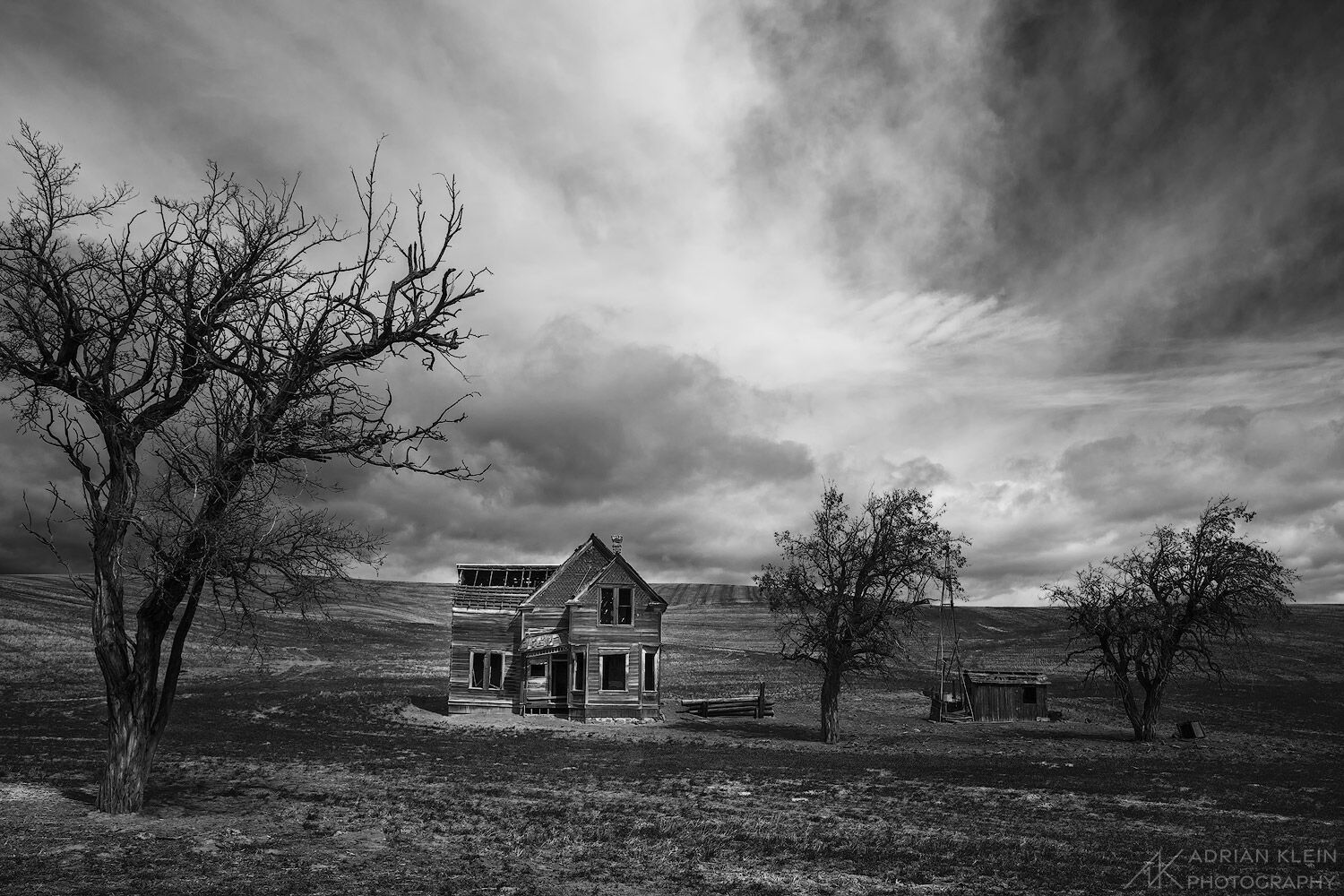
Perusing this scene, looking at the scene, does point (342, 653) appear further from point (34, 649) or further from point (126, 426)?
point (126, 426)

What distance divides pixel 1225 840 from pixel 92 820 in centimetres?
2051

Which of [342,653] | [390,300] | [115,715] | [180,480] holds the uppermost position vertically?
[390,300]

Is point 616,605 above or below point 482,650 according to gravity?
above

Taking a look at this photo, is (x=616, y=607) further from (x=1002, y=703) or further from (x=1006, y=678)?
(x=1006, y=678)

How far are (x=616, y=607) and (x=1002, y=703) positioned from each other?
72.9ft

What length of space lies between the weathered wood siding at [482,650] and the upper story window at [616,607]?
4.87 meters

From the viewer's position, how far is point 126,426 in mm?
14578

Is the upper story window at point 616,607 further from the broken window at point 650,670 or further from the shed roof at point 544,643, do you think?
the shed roof at point 544,643

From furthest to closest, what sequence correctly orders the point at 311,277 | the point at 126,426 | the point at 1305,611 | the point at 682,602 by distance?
the point at 682,602 < the point at 1305,611 < the point at 126,426 < the point at 311,277

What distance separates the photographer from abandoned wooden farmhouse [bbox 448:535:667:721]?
42.3m

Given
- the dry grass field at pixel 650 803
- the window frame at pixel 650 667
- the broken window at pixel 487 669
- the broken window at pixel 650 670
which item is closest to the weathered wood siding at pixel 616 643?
the window frame at pixel 650 667

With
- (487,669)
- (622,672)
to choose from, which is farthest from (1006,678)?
(487,669)

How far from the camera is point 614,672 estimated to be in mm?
42500

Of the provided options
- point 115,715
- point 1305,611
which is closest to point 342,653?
point 115,715
